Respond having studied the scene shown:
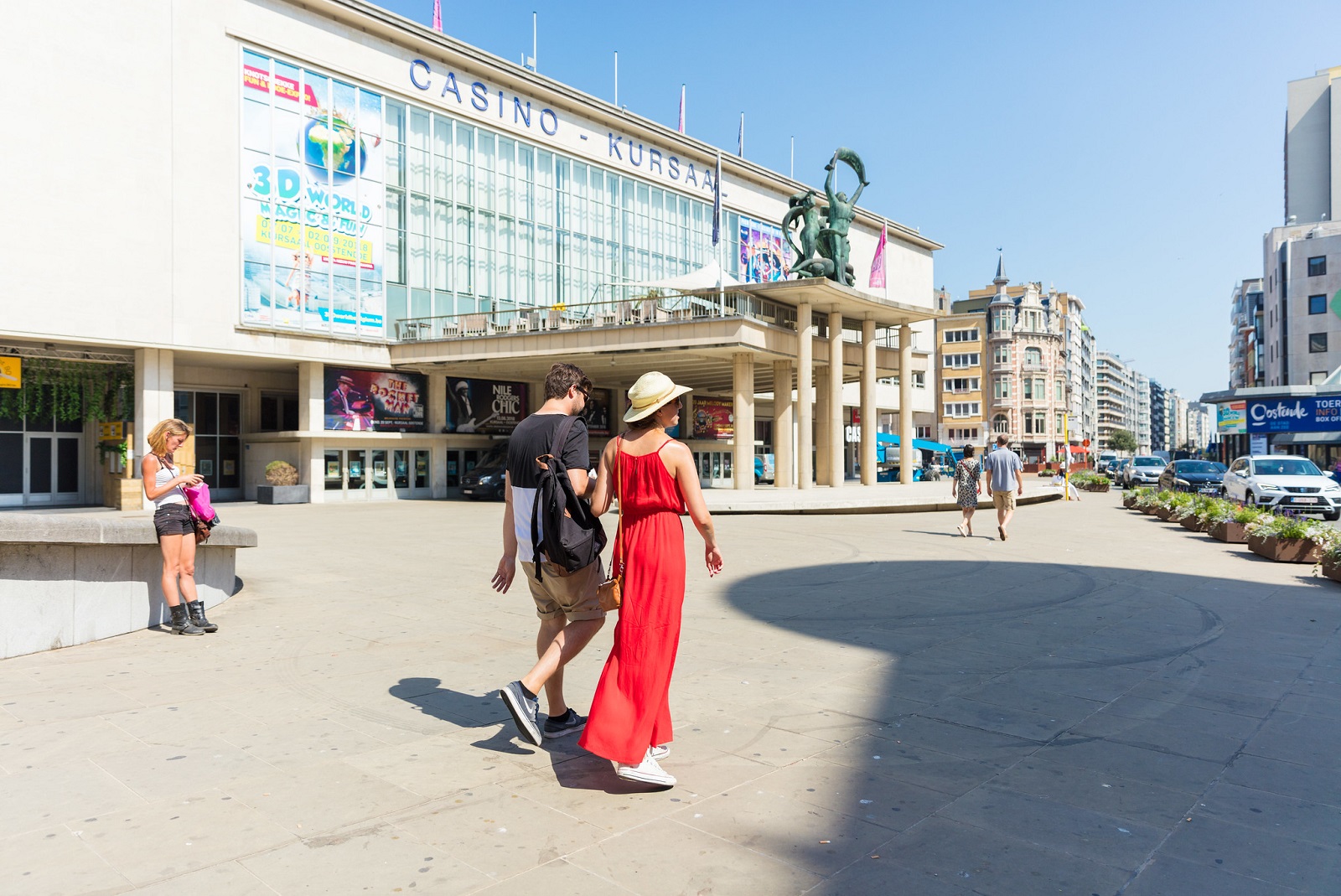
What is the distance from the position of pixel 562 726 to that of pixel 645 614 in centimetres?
110

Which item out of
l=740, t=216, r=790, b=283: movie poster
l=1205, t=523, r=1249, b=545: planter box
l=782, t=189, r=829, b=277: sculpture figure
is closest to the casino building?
l=782, t=189, r=829, b=277: sculpture figure

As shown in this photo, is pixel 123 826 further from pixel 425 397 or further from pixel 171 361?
pixel 425 397

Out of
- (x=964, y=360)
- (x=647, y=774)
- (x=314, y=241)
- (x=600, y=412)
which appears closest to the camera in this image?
(x=647, y=774)

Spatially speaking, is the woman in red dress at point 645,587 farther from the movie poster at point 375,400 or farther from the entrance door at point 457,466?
the entrance door at point 457,466

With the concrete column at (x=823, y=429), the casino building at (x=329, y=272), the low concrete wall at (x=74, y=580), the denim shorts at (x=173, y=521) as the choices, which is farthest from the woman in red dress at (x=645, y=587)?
the concrete column at (x=823, y=429)

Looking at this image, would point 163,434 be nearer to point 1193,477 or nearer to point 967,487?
point 967,487

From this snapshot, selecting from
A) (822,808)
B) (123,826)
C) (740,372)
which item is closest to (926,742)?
(822,808)

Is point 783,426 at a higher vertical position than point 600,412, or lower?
lower

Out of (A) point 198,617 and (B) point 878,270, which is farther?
(B) point 878,270

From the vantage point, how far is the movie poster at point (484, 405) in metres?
35.8

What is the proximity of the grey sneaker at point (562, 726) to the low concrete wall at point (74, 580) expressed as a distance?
3970 mm

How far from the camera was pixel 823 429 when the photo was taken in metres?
38.0

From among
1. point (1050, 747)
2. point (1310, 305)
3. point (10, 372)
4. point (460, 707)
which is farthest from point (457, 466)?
point (1310, 305)

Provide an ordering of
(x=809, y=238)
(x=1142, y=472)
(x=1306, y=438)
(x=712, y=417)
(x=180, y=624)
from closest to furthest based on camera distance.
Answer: (x=180, y=624)
(x=809, y=238)
(x=1142, y=472)
(x=712, y=417)
(x=1306, y=438)
